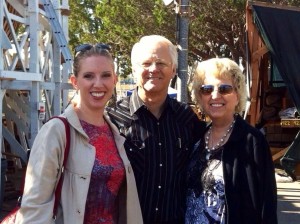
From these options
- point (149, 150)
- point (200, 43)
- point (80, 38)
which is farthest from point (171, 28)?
point (149, 150)

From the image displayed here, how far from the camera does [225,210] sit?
3051 mm

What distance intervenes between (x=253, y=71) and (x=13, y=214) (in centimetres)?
865

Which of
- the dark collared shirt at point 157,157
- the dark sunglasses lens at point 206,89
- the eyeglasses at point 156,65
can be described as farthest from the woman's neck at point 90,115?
the dark sunglasses lens at point 206,89

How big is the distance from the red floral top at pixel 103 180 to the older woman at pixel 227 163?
539mm

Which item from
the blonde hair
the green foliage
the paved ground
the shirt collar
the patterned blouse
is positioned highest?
the green foliage

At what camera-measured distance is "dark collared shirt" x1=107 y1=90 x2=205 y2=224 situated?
3.29m

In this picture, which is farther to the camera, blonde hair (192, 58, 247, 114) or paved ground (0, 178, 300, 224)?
paved ground (0, 178, 300, 224)

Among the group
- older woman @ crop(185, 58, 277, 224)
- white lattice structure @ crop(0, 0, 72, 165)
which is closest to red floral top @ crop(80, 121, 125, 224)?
older woman @ crop(185, 58, 277, 224)

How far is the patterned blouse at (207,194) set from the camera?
308 cm

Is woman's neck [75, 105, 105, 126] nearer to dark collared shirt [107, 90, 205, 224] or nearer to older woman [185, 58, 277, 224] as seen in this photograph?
dark collared shirt [107, 90, 205, 224]

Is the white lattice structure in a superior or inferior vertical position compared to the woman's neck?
superior

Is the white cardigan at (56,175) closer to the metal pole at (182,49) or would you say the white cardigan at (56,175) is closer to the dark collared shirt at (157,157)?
the dark collared shirt at (157,157)

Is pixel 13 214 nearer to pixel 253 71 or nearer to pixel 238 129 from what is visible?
pixel 238 129

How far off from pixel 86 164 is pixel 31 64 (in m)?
7.24
